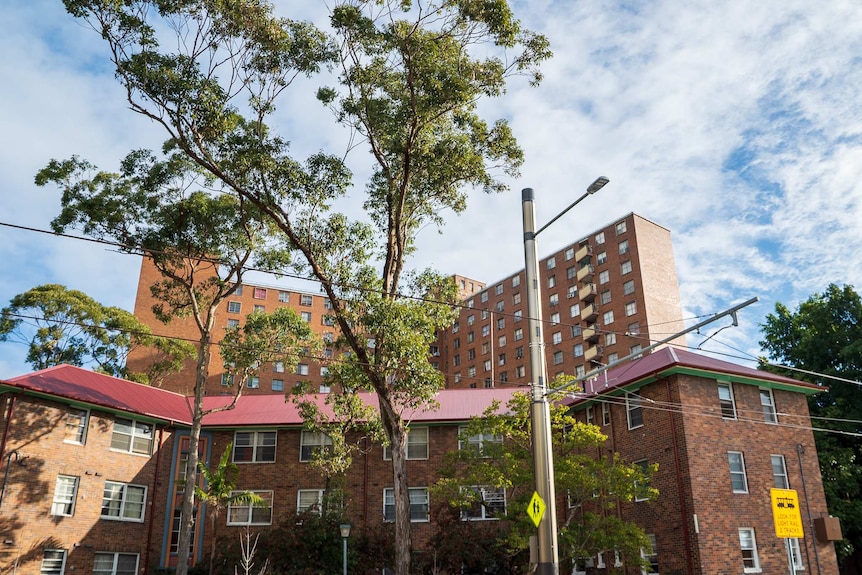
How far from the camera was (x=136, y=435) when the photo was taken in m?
32.2

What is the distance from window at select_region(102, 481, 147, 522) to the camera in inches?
1192

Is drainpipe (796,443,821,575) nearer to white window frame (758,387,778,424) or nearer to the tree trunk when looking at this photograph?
white window frame (758,387,778,424)

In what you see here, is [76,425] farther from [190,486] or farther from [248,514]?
[248,514]

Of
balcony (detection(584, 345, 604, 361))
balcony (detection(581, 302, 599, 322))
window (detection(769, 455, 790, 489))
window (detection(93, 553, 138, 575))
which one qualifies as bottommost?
window (detection(93, 553, 138, 575))

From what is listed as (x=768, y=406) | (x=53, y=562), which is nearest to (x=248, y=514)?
(x=53, y=562)

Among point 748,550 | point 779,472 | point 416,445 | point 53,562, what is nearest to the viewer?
point 748,550

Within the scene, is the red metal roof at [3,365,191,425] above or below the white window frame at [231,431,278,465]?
above

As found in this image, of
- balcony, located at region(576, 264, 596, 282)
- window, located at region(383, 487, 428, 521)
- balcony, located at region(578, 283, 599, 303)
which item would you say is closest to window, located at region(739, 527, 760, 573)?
window, located at region(383, 487, 428, 521)

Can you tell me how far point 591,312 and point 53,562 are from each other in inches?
2173

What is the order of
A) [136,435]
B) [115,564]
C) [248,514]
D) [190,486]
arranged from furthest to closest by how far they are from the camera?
1. [248,514]
2. [136,435]
3. [115,564]
4. [190,486]

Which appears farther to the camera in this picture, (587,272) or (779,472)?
(587,272)

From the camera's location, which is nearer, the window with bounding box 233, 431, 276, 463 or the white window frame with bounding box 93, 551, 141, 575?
the white window frame with bounding box 93, 551, 141, 575

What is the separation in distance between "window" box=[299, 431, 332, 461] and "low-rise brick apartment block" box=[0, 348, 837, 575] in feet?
0.25

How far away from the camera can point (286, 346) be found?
3375 cm
